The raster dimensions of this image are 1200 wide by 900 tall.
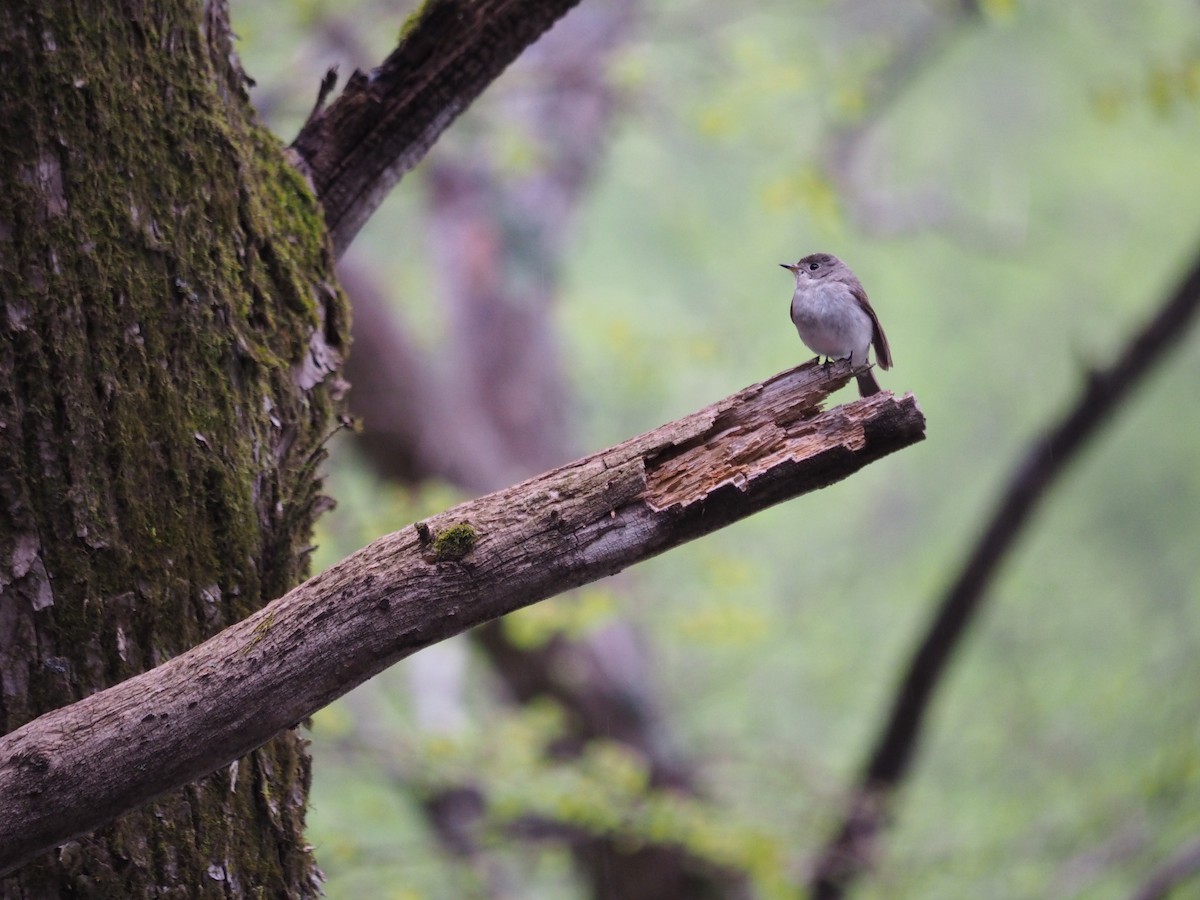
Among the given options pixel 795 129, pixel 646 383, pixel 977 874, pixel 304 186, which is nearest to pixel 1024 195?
pixel 795 129

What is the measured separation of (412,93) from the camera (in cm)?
247

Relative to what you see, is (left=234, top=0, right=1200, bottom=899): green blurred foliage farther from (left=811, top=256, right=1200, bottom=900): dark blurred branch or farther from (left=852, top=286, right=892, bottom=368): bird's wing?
(left=852, top=286, right=892, bottom=368): bird's wing

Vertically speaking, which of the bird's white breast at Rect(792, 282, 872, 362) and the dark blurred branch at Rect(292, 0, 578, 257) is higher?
the dark blurred branch at Rect(292, 0, 578, 257)

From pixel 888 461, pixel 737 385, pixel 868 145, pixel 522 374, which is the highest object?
pixel 737 385

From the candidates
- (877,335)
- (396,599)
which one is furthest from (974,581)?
(396,599)

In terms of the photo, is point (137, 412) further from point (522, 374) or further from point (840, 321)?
point (522, 374)

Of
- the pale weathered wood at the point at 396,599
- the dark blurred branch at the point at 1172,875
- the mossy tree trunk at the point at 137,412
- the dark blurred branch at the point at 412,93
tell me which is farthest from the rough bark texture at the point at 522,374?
the pale weathered wood at the point at 396,599

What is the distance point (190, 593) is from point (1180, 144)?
42.4 feet

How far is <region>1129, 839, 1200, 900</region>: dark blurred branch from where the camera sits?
5.29 m

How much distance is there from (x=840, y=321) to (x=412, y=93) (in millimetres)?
1272

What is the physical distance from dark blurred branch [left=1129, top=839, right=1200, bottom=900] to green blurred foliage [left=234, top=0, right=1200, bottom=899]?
1.57 feet

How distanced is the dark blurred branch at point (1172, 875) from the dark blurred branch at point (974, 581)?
1199 mm

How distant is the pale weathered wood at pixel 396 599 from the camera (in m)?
1.76

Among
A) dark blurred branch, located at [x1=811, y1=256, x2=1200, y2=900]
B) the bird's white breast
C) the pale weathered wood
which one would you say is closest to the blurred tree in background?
dark blurred branch, located at [x1=811, y1=256, x2=1200, y2=900]
